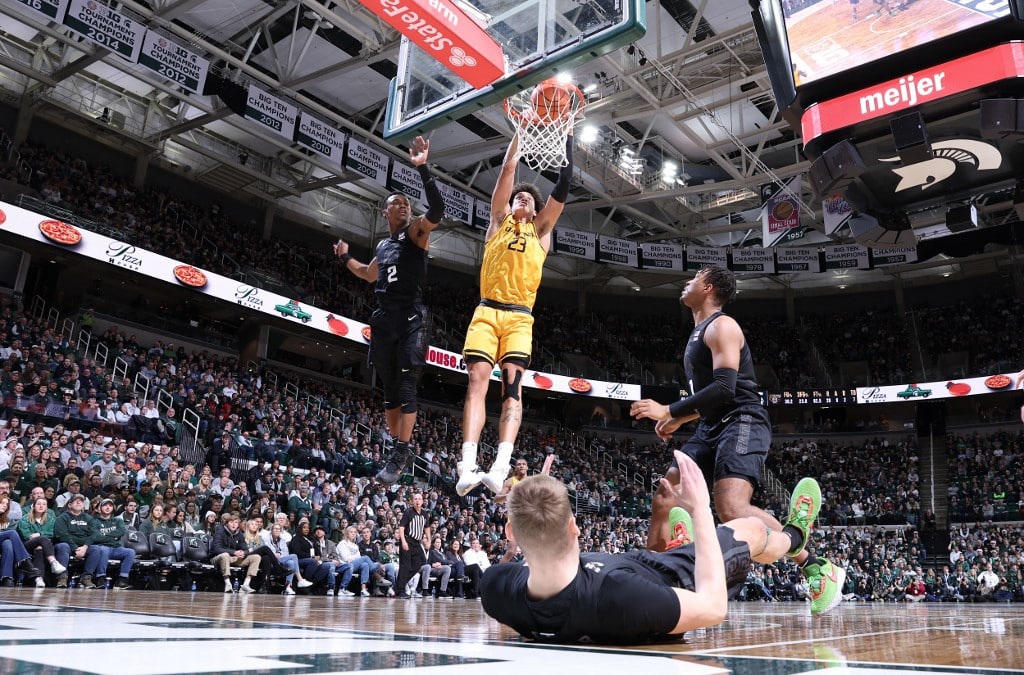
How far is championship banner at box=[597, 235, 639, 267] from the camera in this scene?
76.4ft

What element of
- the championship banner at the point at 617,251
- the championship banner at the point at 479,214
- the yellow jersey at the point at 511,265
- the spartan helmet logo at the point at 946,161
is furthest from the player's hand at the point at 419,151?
the championship banner at the point at 617,251

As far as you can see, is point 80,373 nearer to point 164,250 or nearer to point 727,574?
point 164,250

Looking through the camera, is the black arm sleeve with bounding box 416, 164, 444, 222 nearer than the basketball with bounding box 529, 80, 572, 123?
Yes

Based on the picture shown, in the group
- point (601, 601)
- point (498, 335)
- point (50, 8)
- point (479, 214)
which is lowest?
point (601, 601)

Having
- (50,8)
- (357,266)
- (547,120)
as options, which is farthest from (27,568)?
(50,8)

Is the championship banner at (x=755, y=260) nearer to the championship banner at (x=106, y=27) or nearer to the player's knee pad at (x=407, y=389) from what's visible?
the championship banner at (x=106, y=27)

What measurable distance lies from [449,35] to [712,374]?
336 cm

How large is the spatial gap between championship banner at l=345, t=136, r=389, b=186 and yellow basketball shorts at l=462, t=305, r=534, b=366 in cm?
1247

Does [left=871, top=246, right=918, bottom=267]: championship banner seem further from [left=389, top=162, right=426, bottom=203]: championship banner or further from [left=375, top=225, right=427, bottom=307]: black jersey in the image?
[left=375, top=225, right=427, bottom=307]: black jersey

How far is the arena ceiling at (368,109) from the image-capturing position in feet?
52.4

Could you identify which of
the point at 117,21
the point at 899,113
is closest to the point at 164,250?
the point at 117,21

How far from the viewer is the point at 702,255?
24391mm

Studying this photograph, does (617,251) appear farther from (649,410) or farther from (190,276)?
(649,410)

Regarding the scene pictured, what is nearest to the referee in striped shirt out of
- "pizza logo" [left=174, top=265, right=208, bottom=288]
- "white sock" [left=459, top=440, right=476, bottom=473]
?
"white sock" [left=459, top=440, right=476, bottom=473]
